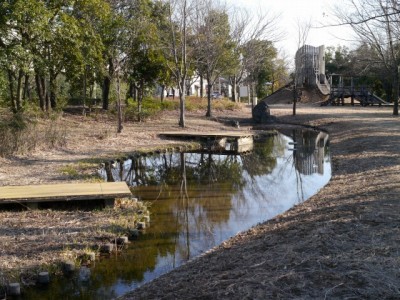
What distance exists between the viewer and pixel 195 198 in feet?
35.9

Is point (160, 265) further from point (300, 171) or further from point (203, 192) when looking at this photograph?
point (300, 171)

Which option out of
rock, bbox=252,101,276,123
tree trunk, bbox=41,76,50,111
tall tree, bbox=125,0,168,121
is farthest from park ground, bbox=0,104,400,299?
rock, bbox=252,101,276,123

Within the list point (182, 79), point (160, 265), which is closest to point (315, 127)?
point (182, 79)

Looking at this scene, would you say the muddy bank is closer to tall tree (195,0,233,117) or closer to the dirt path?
the dirt path

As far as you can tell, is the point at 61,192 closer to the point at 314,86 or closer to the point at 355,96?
the point at 355,96

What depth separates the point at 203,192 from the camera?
11.6 m

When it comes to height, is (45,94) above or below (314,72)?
below

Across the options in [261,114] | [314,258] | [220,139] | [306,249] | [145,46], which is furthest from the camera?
[261,114]

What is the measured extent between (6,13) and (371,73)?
3673cm

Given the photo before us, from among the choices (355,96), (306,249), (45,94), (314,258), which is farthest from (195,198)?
(355,96)

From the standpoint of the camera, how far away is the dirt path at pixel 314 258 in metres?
4.15

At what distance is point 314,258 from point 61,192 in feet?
18.9

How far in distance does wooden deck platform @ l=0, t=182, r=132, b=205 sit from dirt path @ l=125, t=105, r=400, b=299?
301 cm

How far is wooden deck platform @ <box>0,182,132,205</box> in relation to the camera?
8625 millimetres
